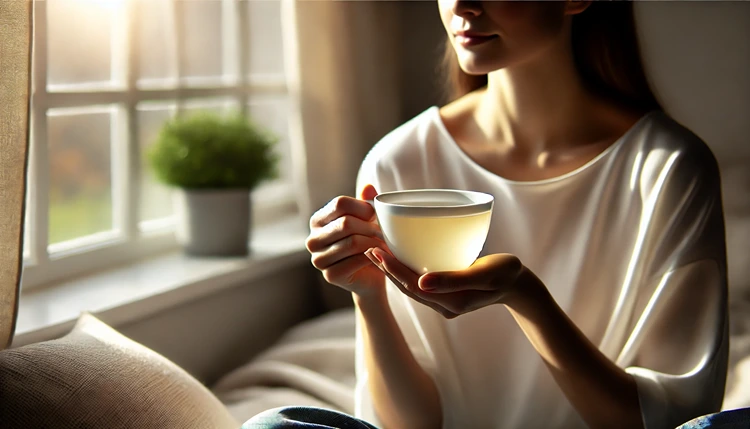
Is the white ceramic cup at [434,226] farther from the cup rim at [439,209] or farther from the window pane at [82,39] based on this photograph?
the window pane at [82,39]

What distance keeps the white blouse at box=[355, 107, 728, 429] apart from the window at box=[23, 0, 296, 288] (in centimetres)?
81

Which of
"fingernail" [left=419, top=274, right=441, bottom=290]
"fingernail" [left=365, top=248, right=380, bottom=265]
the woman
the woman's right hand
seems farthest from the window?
"fingernail" [left=419, top=274, right=441, bottom=290]

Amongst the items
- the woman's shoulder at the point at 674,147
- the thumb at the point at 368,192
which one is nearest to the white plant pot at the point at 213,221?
the thumb at the point at 368,192

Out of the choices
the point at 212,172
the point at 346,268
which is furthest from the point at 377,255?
the point at 212,172

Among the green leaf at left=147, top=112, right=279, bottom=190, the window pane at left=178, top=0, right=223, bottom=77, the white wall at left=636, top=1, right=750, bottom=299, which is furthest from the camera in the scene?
the white wall at left=636, top=1, right=750, bottom=299

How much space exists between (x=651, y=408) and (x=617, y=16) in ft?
2.25

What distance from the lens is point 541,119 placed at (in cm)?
147

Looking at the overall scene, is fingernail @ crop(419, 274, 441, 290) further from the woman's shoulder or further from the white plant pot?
the white plant pot

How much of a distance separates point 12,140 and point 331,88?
1.40 m

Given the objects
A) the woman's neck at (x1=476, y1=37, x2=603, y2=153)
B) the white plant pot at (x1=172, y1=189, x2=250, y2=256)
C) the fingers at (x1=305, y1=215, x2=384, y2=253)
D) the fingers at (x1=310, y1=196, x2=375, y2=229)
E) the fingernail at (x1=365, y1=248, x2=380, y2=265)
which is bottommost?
the white plant pot at (x1=172, y1=189, x2=250, y2=256)

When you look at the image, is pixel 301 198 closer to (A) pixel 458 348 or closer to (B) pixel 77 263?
(B) pixel 77 263

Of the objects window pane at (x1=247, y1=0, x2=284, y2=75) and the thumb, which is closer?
the thumb

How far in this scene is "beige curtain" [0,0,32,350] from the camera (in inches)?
45.6

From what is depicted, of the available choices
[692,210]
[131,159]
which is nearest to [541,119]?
[692,210]
